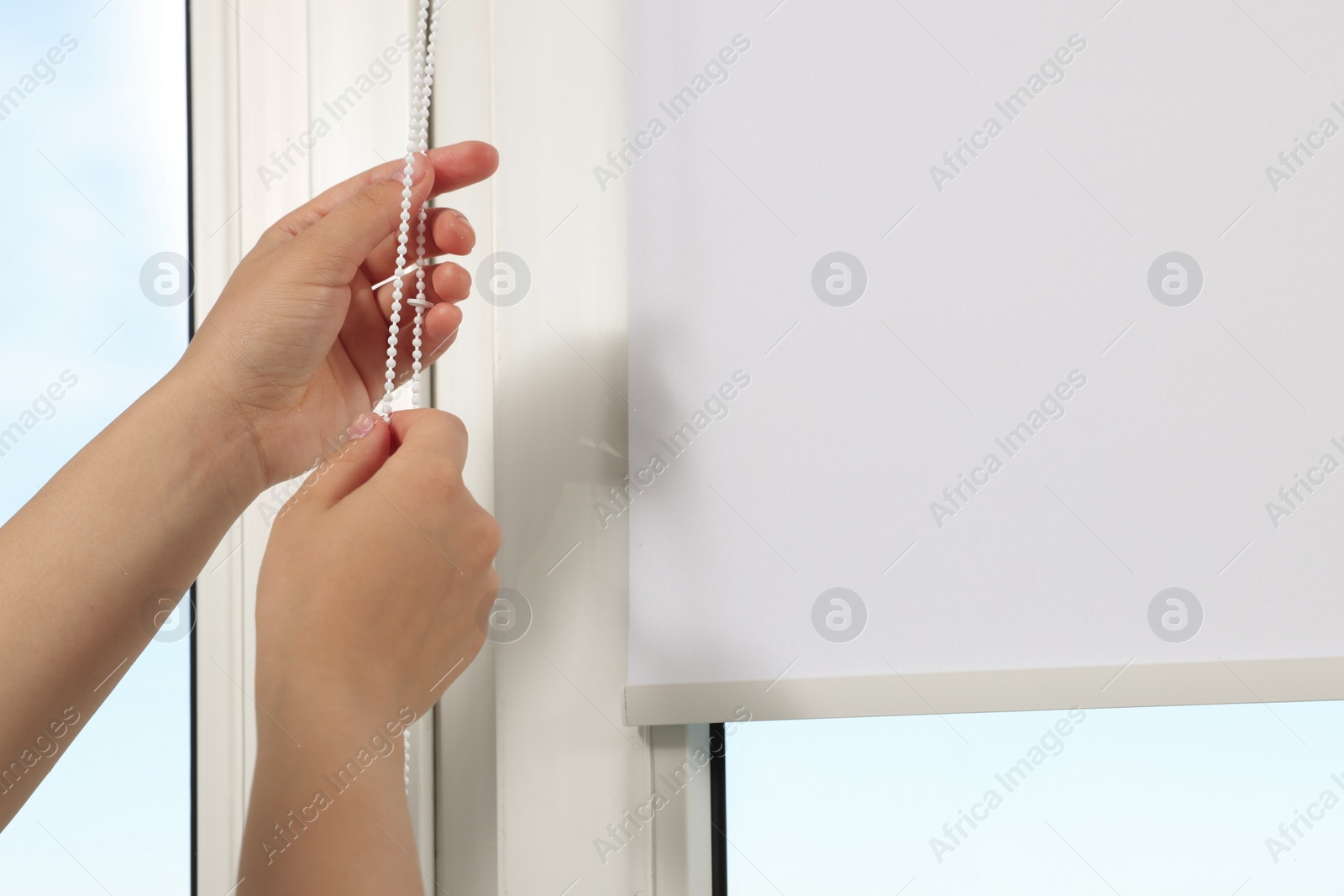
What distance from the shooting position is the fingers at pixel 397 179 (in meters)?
0.53

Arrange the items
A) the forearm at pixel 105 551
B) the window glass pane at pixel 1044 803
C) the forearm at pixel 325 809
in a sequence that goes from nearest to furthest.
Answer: the forearm at pixel 325 809, the forearm at pixel 105 551, the window glass pane at pixel 1044 803

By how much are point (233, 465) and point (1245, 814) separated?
728mm

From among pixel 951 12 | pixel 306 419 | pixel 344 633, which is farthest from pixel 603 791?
pixel 951 12

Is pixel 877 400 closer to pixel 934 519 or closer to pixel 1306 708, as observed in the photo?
pixel 934 519

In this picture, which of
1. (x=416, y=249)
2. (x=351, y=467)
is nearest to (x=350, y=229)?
(x=416, y=249)

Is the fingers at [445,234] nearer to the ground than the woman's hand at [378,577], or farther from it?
farther from it

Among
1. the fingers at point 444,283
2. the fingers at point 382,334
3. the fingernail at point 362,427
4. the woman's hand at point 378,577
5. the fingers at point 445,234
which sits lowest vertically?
the woman's hand at point 378,577

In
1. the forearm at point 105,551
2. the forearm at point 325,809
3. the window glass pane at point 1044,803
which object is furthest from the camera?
the window glass pane at point 1044,803

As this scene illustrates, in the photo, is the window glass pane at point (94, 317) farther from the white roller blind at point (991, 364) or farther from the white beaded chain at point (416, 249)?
the white roller blind at point (991, 364)

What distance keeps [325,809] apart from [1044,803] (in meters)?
0.49

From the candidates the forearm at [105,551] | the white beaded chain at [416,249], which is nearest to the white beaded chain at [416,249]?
the white beaded chain at [416,249]

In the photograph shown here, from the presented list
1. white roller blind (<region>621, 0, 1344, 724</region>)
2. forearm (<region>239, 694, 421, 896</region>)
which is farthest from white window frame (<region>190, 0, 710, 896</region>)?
forearm (<region>239, 694, 421, 896</region>)

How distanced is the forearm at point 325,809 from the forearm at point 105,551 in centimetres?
16

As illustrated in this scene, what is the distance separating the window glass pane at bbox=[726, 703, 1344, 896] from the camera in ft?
1.99
